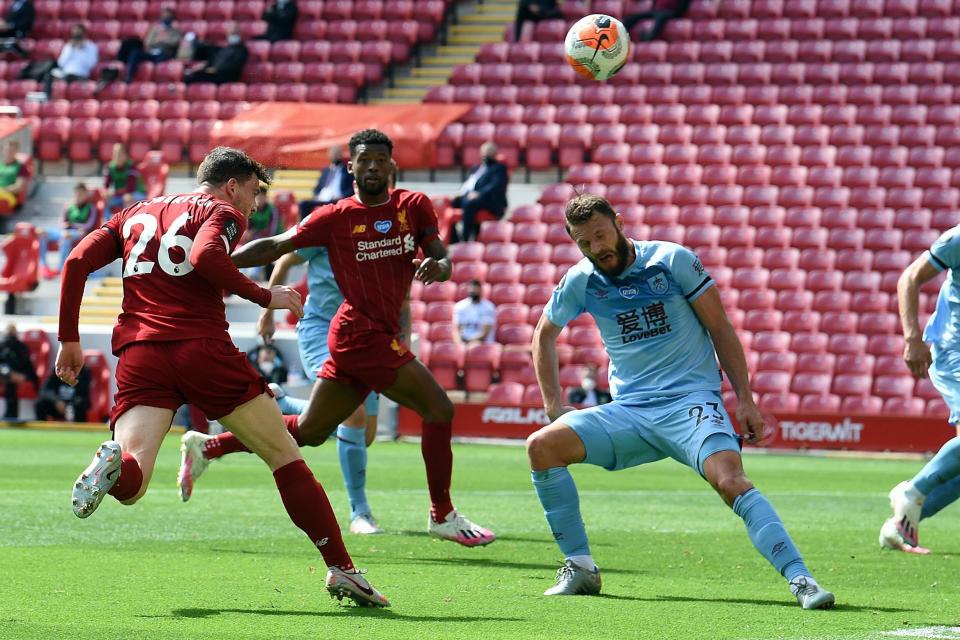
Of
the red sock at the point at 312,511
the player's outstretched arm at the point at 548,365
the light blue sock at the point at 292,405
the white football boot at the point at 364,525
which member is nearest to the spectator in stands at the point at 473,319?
the light blue sock at the point at 292,405

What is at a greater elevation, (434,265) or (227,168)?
(227,168)

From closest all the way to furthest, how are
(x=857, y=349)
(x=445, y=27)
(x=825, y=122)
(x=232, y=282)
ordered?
(x=232, y=282), (x=857, y=349), (x=825, y=122), (x=445, y=27)

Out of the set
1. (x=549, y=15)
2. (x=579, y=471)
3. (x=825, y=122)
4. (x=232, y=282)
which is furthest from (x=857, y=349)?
(x=232, y=282)

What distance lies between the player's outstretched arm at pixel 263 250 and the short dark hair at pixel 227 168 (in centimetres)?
126

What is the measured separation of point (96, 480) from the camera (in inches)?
232

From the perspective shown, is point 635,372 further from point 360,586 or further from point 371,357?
point 371,357

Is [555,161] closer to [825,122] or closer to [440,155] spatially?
[440,155]

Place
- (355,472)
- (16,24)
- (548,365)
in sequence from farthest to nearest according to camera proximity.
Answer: (16,24), (355,472), (548,365)

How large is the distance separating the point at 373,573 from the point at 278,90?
22012 mm

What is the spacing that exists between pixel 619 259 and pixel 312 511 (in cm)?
172

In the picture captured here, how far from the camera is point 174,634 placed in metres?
5.50

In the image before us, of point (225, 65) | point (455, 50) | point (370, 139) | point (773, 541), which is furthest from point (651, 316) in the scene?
point (455, 50)

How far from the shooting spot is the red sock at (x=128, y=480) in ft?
20.0

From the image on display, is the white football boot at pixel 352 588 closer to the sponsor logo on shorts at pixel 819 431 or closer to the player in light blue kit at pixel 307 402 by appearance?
the player in light blue kit at pixel 307 402
